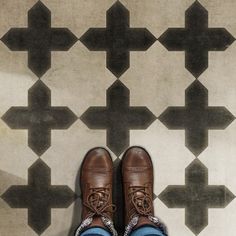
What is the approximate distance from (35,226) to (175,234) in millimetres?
425

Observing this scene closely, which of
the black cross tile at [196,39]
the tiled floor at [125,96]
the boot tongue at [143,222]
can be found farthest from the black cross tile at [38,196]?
the black cross tile at [196,39]

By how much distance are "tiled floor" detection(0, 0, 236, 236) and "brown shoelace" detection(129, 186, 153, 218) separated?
0.07 metres

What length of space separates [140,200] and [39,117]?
39cm

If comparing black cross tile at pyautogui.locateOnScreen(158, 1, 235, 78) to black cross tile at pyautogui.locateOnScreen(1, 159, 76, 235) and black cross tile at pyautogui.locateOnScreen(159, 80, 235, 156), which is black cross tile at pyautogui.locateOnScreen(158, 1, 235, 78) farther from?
black cross tile at pyautogui.locateOnScreen(1, 159, 76, 235)

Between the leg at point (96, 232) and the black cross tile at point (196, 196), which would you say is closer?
the leg at point (96, 232)

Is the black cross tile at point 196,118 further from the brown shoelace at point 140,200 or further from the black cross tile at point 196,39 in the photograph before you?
the brown shoelace at point 140,200

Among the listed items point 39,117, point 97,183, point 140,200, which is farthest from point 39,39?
point 140,200

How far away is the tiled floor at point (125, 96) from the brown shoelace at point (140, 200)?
7 centimetres

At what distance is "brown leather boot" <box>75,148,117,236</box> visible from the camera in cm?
138

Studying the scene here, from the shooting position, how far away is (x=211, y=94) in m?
1.40

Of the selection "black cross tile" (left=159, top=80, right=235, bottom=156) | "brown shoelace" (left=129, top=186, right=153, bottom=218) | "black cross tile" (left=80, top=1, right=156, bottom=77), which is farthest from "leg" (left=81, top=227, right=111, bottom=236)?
"black cross tile" (left=80, top=1, right=156, bottom=77)

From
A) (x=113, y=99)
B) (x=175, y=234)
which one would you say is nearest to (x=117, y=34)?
(x=113, y=99)

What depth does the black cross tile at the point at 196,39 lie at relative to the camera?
1398 mm

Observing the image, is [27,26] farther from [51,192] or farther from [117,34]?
[51,192]
